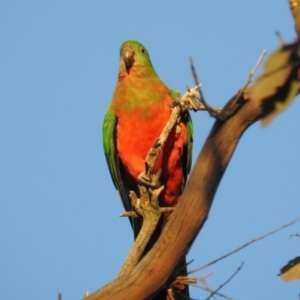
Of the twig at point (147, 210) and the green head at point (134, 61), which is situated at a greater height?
the green head at point (134, 61)

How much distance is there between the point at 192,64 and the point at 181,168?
120 inches

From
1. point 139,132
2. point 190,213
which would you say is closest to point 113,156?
point 139,132

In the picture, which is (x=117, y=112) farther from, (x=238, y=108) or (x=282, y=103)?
(x=282, y=103)

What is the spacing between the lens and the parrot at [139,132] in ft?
17.2

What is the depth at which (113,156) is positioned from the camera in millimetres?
5484

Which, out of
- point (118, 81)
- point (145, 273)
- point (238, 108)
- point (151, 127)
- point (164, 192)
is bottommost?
point (145, 273)

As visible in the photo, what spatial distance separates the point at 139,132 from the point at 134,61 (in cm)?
85

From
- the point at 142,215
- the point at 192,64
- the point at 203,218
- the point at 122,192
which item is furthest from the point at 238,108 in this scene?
the point at 122,192

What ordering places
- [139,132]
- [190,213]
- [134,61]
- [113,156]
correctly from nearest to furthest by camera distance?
1. [190,213]
2. [139,132]
3. [113,156]
4. [134,61]

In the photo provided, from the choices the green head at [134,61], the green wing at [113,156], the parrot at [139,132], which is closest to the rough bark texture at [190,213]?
the parrot at [139,132]

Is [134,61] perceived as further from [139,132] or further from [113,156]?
[113,156]

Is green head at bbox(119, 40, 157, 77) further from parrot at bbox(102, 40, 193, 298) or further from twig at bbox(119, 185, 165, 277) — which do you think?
twig at bbox(119, 185, 165, 277)

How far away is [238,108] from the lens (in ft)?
8.88

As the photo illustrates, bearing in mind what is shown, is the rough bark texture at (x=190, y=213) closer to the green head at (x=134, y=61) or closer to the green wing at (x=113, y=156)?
the green wing at (x=113, y=156)
